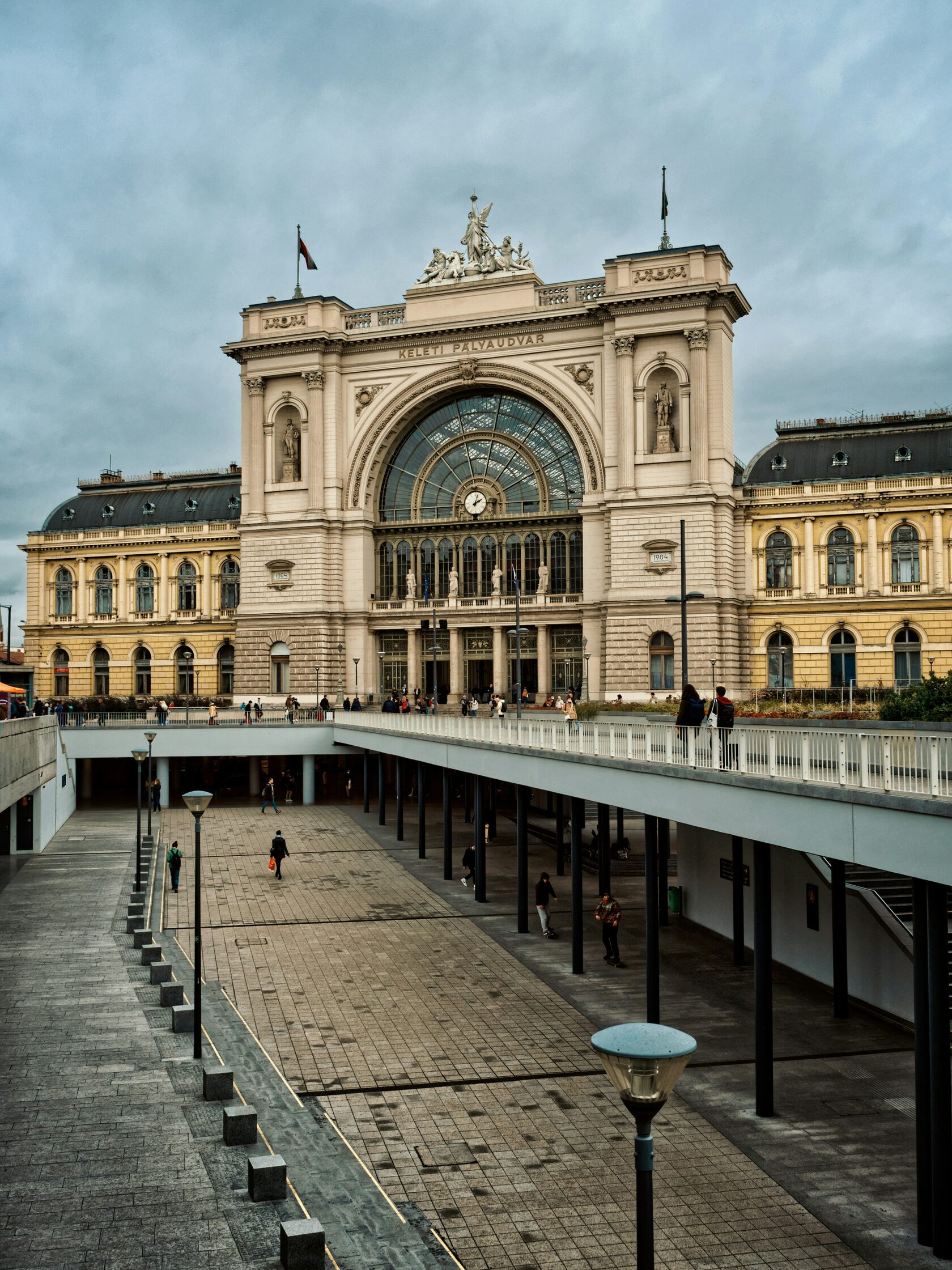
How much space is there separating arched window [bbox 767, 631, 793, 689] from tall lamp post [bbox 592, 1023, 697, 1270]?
62179 mm

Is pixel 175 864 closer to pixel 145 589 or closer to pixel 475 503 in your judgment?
pixel 475 503

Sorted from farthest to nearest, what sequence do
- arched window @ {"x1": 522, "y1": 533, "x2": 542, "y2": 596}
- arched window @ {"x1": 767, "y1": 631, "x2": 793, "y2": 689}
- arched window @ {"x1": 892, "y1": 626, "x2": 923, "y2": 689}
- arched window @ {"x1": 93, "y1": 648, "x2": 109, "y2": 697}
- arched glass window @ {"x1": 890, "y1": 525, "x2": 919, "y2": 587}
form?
1. arched window @ {"x1": 93, "y1": 648, "x2": 109, "y2": 697}
2. arched window @ {"x1": 522, "y1": 533, "x2": 542, "y2": 596}
3. arched window @ {"x1": 767, "y1": 631, "x2": 793, "y2": 689}
4. arched glass window @ {"x1": 890, "y1": 525, "x2": 919, "y2": 587}
5. arched window @ {"x1": 892, "y1": 626, "x2": 923, "y2": 689}

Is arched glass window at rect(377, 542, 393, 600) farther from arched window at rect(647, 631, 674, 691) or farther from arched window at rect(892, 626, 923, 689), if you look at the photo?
arched window at rect(892, 626, 923, 689)

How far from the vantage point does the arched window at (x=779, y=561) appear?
68.8 metres

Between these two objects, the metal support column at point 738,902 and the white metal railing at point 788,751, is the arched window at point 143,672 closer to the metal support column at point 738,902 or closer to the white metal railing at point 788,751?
the white metal railing at point 788,751

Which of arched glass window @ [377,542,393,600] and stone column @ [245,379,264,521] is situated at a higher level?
stone column @ [245,379,264,521]

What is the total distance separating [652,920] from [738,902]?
7.60 meters

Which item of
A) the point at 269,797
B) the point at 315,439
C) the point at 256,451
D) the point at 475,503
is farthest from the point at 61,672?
the point at 269,797

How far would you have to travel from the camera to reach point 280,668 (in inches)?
2987

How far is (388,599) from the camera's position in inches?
3002

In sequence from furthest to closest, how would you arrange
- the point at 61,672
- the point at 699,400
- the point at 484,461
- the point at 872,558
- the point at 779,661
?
1. the point at 61,672
2. the point at 484,461
3. the point at 779,661
4. the point at 872,558
5. the point at 699,400

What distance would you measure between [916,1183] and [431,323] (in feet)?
212

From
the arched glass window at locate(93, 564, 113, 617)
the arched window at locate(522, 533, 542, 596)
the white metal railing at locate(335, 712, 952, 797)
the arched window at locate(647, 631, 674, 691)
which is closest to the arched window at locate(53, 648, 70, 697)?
the arched glass window at locate(93, 564, 113, 617)

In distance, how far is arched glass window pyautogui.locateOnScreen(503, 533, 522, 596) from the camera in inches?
2872
